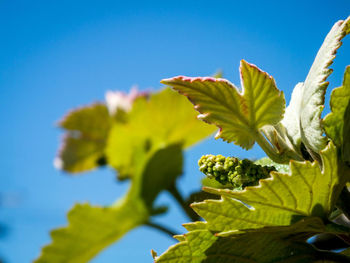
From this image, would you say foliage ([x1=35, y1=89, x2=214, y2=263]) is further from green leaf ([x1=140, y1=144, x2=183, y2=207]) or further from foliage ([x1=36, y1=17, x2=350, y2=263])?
foliage ([x1=36, y1=17, x2=350, y2=263])

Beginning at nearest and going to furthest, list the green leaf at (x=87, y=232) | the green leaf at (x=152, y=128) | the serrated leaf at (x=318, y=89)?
the serrated leaf at (x=318, y=89) → the green leaf at (x=87, y=232) → the green leaf at (x=152, y=128)

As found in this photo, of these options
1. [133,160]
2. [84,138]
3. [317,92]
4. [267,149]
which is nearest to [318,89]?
[317,92]

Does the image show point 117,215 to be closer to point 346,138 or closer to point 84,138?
point 84,138

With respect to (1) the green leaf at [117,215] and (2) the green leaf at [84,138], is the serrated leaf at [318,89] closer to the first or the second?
(1) the green leaf at [117,215]

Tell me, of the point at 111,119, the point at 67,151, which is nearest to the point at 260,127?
the point at 111,119

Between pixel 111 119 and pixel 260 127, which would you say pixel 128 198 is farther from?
pixel 260 127

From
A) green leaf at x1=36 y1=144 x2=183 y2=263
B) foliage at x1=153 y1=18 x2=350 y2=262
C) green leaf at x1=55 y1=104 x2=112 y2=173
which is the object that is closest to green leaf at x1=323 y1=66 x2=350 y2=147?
foliage at x1=153 y1=18 x2=350 y2=262

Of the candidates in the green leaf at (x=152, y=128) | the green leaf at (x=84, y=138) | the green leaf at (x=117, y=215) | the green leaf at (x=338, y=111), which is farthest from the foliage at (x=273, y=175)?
the green leaf at (x=84, y=138)
